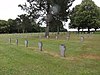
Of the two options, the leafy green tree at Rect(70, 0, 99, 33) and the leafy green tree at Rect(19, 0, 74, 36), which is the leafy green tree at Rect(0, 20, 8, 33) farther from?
the leafy green tree at Rect(19, 0, 74, 36)

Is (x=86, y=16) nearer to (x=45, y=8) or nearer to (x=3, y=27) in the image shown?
(x=45, y=8)

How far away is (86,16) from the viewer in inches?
3228

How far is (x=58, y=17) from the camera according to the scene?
→ 6394 cm

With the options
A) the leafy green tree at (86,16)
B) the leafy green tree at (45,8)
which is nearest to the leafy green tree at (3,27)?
the leafy green tree at (86,16)

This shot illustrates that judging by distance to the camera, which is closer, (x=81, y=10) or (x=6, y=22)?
(x=81, y=10)

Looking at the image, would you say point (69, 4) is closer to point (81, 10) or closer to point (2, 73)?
point (81, 10)

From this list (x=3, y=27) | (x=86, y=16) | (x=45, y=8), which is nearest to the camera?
(x=45, y=8)

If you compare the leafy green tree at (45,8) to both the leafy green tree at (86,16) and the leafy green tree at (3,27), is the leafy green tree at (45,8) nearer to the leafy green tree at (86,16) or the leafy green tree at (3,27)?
the leafy green tree at (86,16)

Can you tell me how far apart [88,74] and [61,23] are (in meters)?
54.6

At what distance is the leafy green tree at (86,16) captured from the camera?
268 ft

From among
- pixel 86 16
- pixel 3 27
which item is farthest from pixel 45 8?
pixel 3 27

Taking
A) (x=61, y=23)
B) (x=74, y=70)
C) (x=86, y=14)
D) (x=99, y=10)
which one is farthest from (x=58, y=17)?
(x=74, y=70)

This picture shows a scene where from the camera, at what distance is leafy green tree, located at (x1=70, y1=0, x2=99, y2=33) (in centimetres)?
8156

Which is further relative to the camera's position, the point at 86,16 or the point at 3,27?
the point at 3,27
